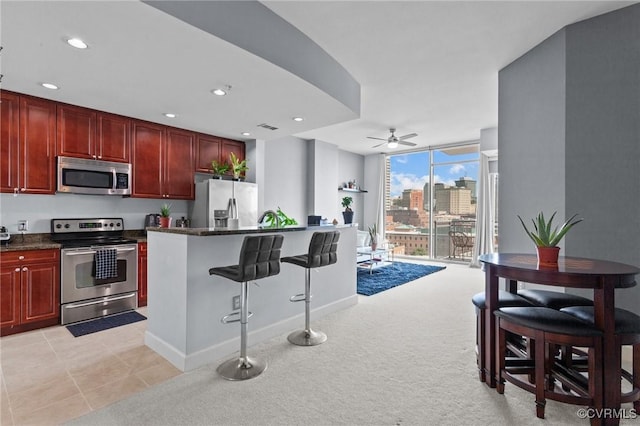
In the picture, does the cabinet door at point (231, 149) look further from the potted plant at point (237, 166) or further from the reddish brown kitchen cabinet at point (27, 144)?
the reddish brown kitchen cabinet at point (27, 144)

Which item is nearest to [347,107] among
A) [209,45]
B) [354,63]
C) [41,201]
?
[354,63]

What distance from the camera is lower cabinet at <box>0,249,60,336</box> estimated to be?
314 cm

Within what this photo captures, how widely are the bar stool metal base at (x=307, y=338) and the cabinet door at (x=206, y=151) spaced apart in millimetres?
3225

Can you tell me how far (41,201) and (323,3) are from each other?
3.90 metres

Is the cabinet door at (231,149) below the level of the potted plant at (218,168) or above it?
above

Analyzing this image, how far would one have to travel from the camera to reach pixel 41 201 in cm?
378

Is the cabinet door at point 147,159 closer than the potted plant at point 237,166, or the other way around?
the cabinet door at point 147,159

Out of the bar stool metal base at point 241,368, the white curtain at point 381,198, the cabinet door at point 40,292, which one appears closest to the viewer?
the bar stool metal base at point 241,368

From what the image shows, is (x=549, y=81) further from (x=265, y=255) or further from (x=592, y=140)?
(x=265, y=255)

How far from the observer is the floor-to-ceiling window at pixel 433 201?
7.64 m

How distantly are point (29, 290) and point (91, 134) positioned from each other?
1.90 metres

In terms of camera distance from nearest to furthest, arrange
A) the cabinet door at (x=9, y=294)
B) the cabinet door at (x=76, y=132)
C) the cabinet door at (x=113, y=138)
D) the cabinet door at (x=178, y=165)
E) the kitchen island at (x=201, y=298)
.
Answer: the kitchen island at (x=201, y=298) → the cabinet door at (x=9, y=294) → the cabinet door at (x=76, y=132) → the cabinet door at (x=113, y=138) → the cabinet door at (x=178, y=165)

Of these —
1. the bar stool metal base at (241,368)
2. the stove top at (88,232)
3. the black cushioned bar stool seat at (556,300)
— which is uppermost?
the stove top at (88,232)

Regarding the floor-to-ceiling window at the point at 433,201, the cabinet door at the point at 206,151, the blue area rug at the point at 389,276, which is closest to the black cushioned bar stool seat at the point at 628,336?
the blue area rug at the point at 389,276
